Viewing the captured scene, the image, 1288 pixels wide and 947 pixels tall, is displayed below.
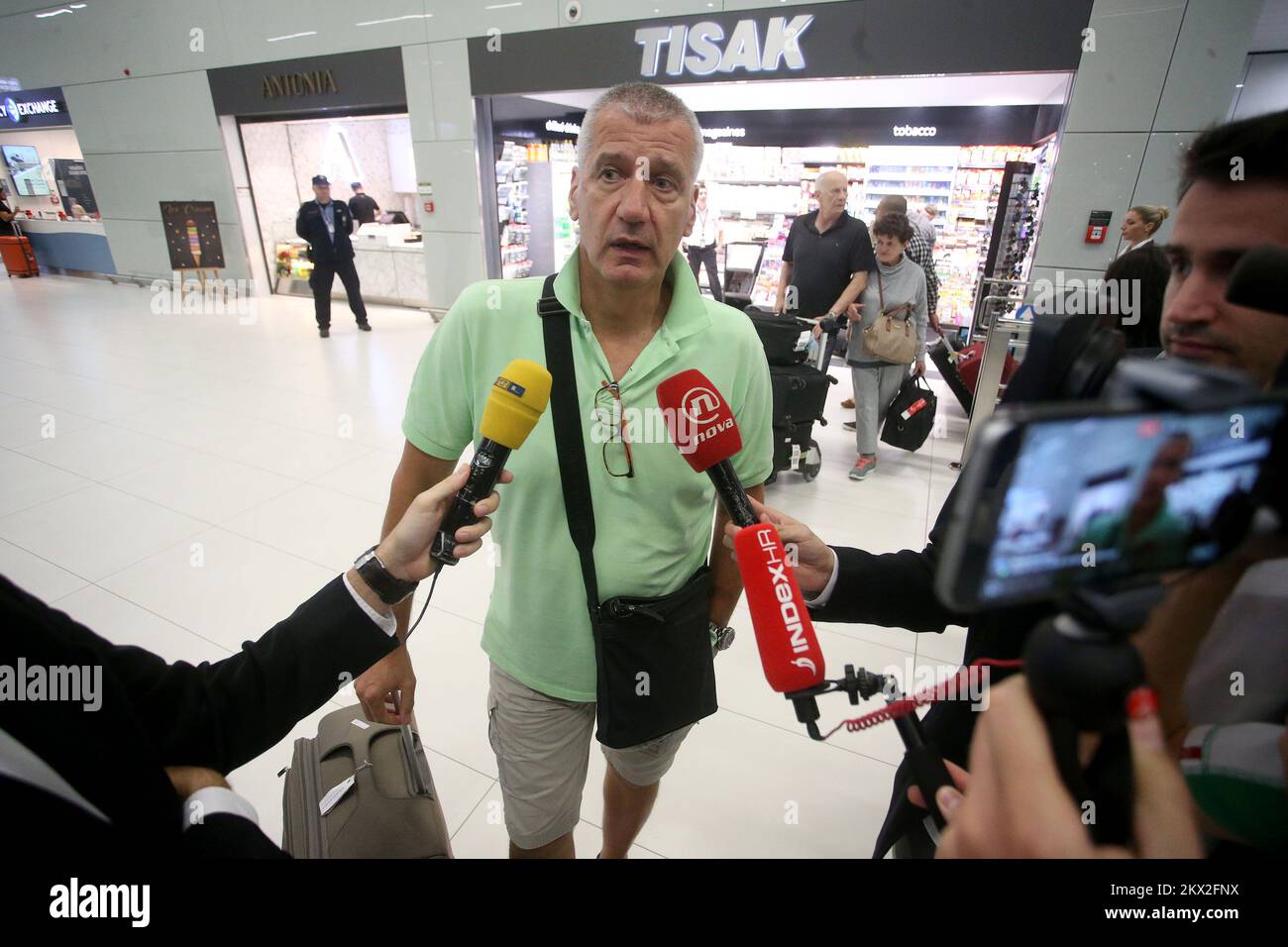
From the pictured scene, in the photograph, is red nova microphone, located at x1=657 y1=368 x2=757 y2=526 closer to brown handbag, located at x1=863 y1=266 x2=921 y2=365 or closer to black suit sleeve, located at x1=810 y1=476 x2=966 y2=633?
black suit sleeve, located at x1=810 y1=476 x2=966 y2=633

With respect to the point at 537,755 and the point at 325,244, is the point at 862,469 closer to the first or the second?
the point at 537,755

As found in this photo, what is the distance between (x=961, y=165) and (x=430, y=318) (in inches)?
273

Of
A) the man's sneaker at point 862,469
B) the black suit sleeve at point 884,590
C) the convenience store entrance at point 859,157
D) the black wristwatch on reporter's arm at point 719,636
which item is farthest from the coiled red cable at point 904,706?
the convenience store entrance at point 859,157

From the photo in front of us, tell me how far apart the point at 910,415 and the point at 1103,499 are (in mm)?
Answer: 3848

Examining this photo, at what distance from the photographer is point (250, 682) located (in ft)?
2.52

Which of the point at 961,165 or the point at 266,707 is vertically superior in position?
the point at 961,165

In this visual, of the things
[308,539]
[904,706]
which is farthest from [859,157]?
[904,706]

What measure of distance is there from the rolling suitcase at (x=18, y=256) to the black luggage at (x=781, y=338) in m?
14.4

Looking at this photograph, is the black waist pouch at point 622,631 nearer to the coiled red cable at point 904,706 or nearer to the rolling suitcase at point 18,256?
the coiled red cable at point 904,706

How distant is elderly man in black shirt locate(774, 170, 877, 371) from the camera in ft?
12.5

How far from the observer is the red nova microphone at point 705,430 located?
33.5 inches
